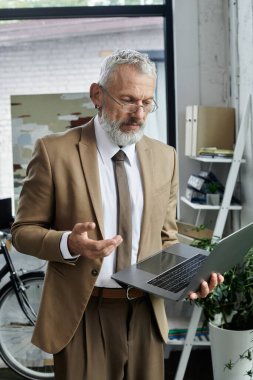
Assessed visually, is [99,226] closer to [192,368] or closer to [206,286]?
[206,286]

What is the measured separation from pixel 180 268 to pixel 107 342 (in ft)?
1.20

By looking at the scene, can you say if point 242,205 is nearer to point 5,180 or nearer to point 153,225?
point 153,225

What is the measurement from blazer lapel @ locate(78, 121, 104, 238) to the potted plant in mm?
1053

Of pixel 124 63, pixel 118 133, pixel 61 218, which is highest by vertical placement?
pixel 124 63

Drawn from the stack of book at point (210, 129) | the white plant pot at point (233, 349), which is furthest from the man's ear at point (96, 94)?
the white plant pot at point (233, 349)

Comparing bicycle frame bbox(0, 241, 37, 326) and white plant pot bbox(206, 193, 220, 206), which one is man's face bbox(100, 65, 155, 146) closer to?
white plant pot bbox(206, 193, 220, 206)

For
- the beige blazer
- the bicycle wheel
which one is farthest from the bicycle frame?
the beige blazer

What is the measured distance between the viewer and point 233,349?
216 cm

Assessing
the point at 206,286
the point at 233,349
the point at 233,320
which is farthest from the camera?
the point at 233,320

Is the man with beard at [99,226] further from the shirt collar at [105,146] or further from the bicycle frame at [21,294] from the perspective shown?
the bicycle frame at [21,294]

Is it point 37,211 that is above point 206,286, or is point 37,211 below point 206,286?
above

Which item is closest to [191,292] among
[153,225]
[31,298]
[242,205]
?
[153,225]

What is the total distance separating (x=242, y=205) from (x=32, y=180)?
1.68m

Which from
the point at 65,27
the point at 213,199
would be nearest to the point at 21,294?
the point at 213,199
